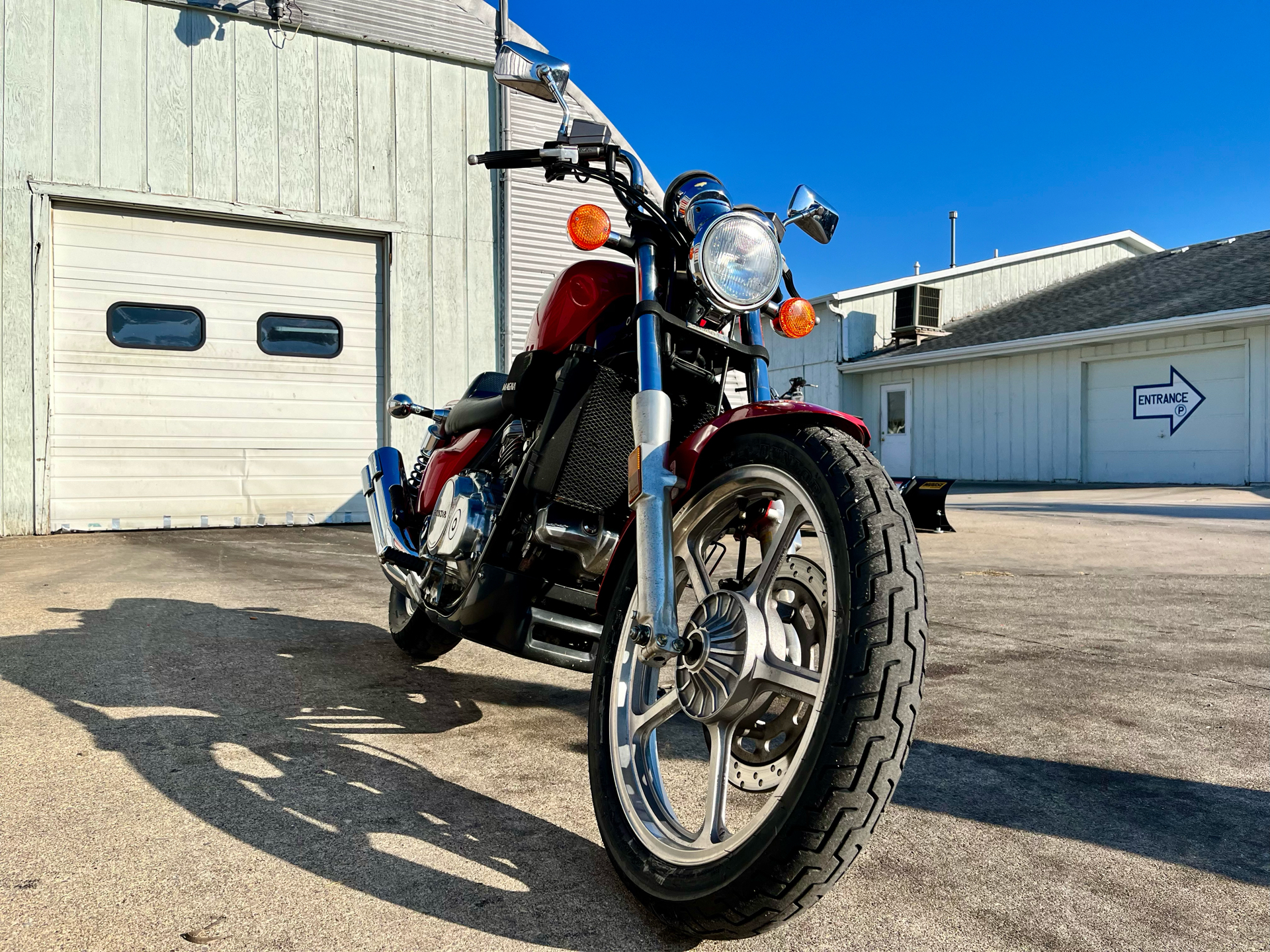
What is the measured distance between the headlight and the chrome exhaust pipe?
139 cm

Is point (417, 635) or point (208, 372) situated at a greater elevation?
point (208, 372)

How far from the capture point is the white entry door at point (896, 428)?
20781mm

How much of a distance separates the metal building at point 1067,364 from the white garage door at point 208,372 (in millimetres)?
13069

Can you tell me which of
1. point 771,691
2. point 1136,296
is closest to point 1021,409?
point 1136,296

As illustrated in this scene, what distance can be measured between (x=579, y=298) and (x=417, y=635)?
5.14 ft

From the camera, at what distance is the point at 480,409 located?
9.61 feet

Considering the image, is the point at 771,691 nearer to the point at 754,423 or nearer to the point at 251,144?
the point at 754,423

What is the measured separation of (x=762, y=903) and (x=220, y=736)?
1687 mm

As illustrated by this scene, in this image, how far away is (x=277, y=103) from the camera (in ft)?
28.9

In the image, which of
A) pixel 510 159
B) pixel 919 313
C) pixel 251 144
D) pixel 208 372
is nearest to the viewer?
pixel 510 159

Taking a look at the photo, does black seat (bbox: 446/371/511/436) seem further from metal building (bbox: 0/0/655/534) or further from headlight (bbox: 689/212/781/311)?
metal building (bbox: 0/0/655/534)

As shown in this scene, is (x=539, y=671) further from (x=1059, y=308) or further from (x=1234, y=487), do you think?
(x=1059, y=308)

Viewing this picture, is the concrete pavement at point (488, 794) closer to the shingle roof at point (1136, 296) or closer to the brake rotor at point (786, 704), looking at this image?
the brake rotor at point (786, 704)

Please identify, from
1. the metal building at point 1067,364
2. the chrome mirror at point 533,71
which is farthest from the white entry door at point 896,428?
the chrome mirror at point 533,71
